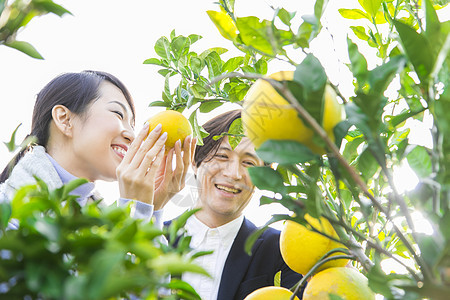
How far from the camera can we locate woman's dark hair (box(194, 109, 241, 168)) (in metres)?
1.73

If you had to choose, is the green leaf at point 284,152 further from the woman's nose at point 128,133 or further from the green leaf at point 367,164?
Answer: the woman's nose at point 128,133

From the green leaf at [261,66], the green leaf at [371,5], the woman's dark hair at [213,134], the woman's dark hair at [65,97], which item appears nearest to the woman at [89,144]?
the woman's dark hair at [65,97]

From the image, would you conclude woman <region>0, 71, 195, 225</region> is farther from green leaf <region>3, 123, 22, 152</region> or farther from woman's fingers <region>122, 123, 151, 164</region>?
green leaf <region>3, 123, 22, 152</region>

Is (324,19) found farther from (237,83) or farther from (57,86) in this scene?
(57,86)

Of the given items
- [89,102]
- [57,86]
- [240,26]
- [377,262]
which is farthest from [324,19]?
[57,86]

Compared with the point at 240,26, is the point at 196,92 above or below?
below

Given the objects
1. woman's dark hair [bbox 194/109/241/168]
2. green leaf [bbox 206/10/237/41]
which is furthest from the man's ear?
green leaf [bbox 206/10/237/41]

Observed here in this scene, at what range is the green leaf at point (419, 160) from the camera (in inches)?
12.9

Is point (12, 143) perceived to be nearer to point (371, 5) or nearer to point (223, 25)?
point (223, 25)

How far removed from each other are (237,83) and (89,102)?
0.95 m

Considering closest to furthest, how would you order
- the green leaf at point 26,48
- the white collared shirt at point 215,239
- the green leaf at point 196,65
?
1. the green leaf at point 26,48
2. the green leaf at point 196,65
3. the white collared shirt at point 215,239

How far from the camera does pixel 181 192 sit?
4.98 feet

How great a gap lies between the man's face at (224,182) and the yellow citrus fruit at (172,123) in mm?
616

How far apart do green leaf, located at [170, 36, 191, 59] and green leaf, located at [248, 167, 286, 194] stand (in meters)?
0.44
